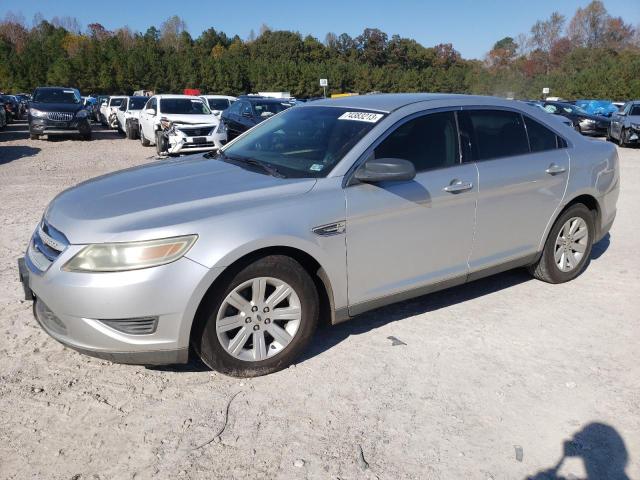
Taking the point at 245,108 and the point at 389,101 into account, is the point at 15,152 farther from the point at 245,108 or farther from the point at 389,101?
the point at 389,101

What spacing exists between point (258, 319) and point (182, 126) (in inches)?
443

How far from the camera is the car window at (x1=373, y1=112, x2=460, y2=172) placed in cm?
384

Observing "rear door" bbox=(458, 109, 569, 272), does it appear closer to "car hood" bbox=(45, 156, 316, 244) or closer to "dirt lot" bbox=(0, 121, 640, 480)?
"dirt lot" bbox=(0, 121, 640, 480)

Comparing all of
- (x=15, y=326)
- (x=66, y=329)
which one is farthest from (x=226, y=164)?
(x=15, y=326)

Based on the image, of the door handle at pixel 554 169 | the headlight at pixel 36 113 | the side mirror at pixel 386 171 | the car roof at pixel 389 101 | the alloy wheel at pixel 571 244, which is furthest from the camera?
the headlight at pixel 36 113

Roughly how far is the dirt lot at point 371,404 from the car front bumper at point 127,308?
0.34 metres

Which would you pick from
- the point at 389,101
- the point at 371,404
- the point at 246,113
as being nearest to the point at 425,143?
the point at 389,101

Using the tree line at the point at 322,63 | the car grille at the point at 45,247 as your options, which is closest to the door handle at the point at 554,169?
the car grille at the point at 45,247

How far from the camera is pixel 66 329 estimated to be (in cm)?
310

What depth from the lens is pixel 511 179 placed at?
4344mm

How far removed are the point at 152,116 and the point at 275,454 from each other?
48.4 ft

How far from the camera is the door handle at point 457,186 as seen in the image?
3967 millimetres

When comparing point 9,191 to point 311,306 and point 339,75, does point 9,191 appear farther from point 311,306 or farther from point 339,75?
point 339,75

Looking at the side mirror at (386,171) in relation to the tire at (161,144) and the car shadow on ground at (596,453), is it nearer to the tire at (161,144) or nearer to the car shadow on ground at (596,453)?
the car shadow on ground at (596,453)
